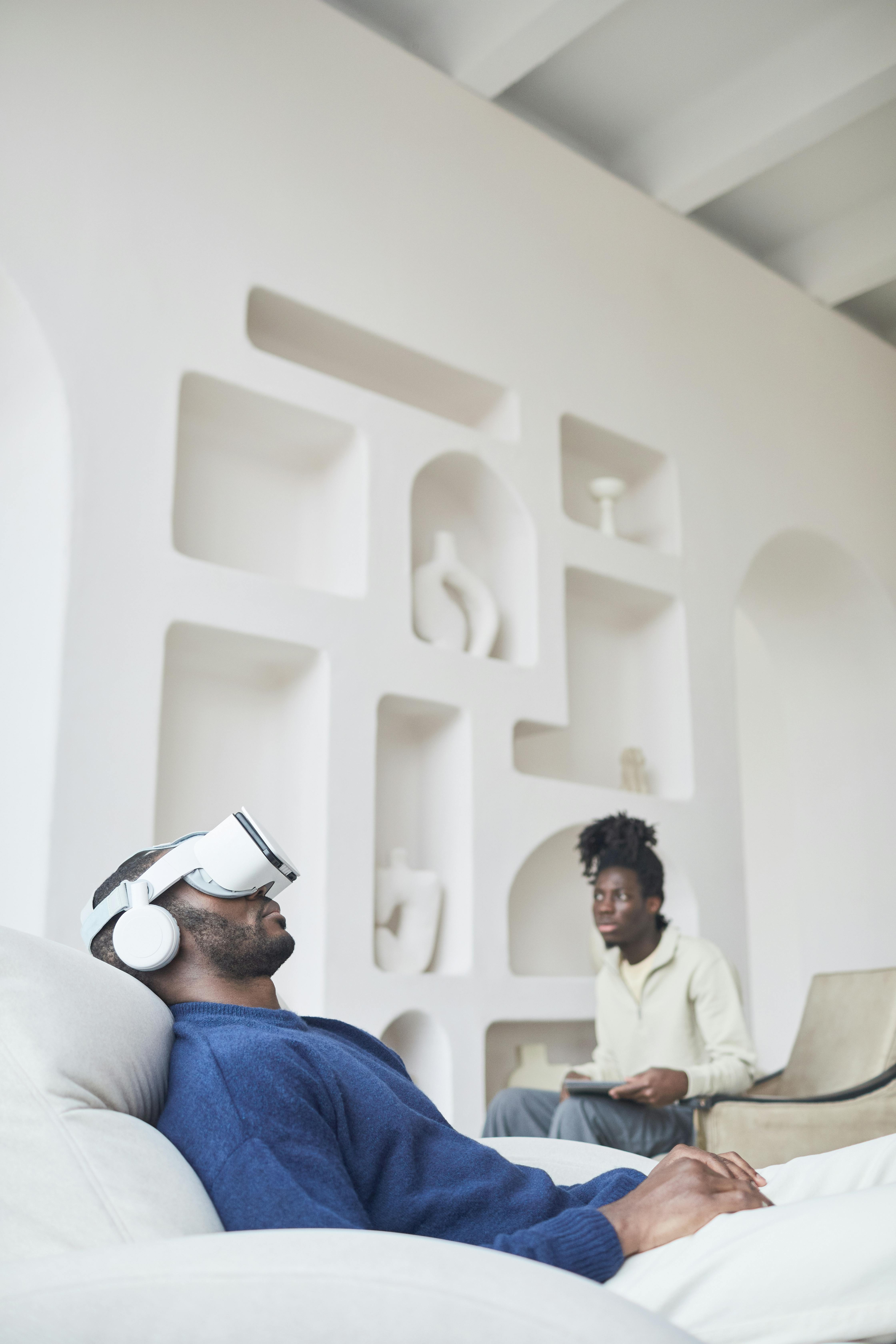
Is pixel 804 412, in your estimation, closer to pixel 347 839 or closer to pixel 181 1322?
pixel 347 839

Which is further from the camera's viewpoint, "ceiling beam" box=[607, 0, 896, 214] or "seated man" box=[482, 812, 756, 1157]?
"ceiling beam" box=[607, 0, 896, 214]

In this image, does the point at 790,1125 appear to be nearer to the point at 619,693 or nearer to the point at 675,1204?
the point at 675,1204

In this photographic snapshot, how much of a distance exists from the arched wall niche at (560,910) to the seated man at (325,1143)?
7.44 feet

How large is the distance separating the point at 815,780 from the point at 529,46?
3.31 meters

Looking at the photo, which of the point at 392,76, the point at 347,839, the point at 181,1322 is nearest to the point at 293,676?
the point at 347,839

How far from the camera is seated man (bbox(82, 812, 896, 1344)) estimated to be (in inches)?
37.6

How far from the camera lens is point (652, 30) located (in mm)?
3887

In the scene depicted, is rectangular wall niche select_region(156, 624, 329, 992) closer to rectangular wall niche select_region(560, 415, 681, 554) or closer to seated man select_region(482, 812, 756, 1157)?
seated man select_region(482, 812, 756, 1157)

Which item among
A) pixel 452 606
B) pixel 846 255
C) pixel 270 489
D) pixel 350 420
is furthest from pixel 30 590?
pixel 846 255

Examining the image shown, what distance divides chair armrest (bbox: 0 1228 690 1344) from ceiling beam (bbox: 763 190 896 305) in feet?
15.7

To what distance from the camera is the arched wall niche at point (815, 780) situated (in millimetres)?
5133

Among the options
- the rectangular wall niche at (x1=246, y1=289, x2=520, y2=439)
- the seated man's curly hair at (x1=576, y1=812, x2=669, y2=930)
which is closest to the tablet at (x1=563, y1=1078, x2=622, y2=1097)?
the seated man's curly hair at (x1=576, y1=812, x2=669, y2=930)

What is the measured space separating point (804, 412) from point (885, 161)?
0.96 metres

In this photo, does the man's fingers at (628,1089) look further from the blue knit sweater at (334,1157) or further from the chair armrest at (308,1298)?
the chair armrest at (308,1298)
